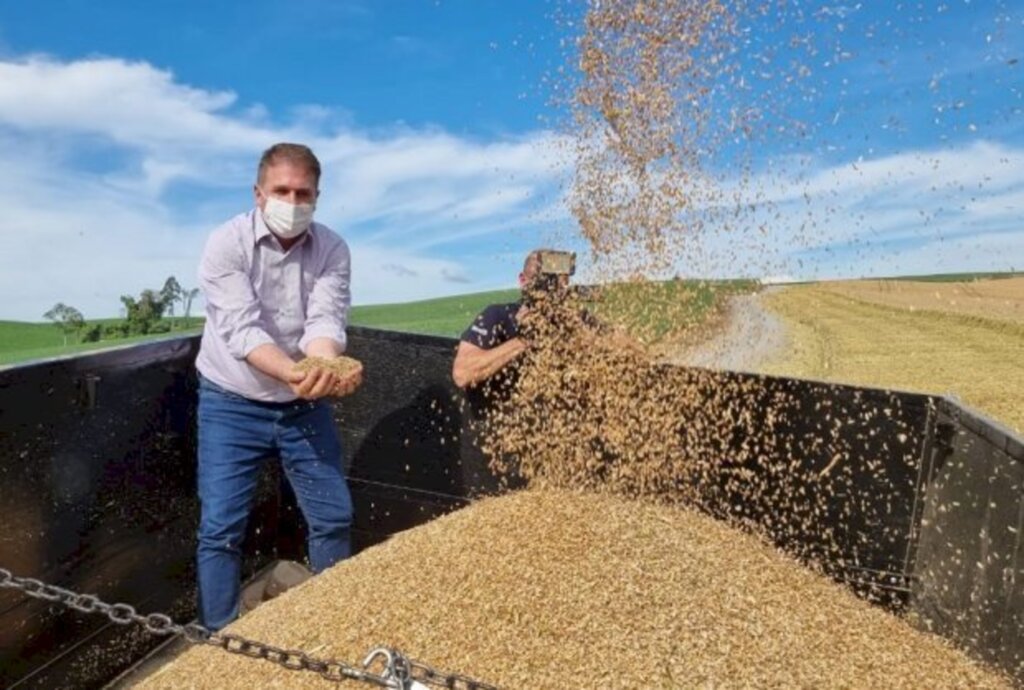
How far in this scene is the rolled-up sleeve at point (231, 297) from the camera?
3518mm

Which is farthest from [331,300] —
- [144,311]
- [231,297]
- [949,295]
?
[949,295]

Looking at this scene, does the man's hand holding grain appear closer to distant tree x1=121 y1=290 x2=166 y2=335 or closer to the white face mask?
the white face mask

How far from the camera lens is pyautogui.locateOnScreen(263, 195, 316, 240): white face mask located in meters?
3.63

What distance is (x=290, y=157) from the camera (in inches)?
145

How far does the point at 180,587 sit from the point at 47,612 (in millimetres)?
883

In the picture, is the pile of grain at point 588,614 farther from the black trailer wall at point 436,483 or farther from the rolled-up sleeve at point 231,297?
the rolled-up sleeve at point 231,297

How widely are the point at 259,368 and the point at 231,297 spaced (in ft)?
0.86

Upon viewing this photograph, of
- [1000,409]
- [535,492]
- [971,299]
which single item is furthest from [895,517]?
[971,299]

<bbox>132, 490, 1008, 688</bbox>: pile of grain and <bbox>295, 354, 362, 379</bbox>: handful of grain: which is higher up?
<bbox>295, 354, 362, 379</bbox>: handful of grain

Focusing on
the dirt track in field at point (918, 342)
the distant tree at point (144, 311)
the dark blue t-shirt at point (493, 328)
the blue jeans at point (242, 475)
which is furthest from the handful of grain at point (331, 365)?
the distant tree at point (144, 311)

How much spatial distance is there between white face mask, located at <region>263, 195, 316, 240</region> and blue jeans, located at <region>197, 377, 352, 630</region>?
0.58 meters

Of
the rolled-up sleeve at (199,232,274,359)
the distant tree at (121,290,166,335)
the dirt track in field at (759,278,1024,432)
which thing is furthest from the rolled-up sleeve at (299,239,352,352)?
the distant tree at (121,290,166,335)

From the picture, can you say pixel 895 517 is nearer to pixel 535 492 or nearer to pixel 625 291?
pixel 535 492

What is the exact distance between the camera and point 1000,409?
36.9 ft
